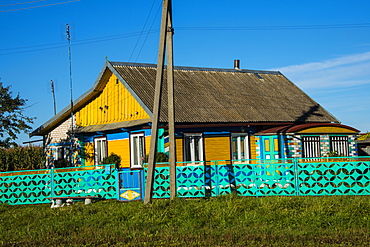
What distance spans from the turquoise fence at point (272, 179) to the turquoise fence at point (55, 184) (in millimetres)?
1772

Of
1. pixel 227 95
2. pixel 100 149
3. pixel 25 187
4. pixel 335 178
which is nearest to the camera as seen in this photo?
pixel 335 178

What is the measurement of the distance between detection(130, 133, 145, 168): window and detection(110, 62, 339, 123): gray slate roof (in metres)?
1.64

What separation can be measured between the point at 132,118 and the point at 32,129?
20.1 feet

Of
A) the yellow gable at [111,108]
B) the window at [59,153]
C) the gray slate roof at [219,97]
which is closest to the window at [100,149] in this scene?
the gray slate roof at [219,97]

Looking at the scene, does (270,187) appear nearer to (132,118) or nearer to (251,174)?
(251,174)

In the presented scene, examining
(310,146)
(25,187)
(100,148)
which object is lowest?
(25,187)

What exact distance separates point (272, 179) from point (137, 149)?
24.0ft

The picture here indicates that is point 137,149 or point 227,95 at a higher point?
point 227,95

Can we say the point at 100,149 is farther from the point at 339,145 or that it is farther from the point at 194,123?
the point at 339,145

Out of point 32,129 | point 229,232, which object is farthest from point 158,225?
point 32,129

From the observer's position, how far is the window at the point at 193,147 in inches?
817

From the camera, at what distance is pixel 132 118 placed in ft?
70.1

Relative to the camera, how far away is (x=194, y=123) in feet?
67.2

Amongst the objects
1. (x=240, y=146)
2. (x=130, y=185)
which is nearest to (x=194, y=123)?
(x=240, y=146)
